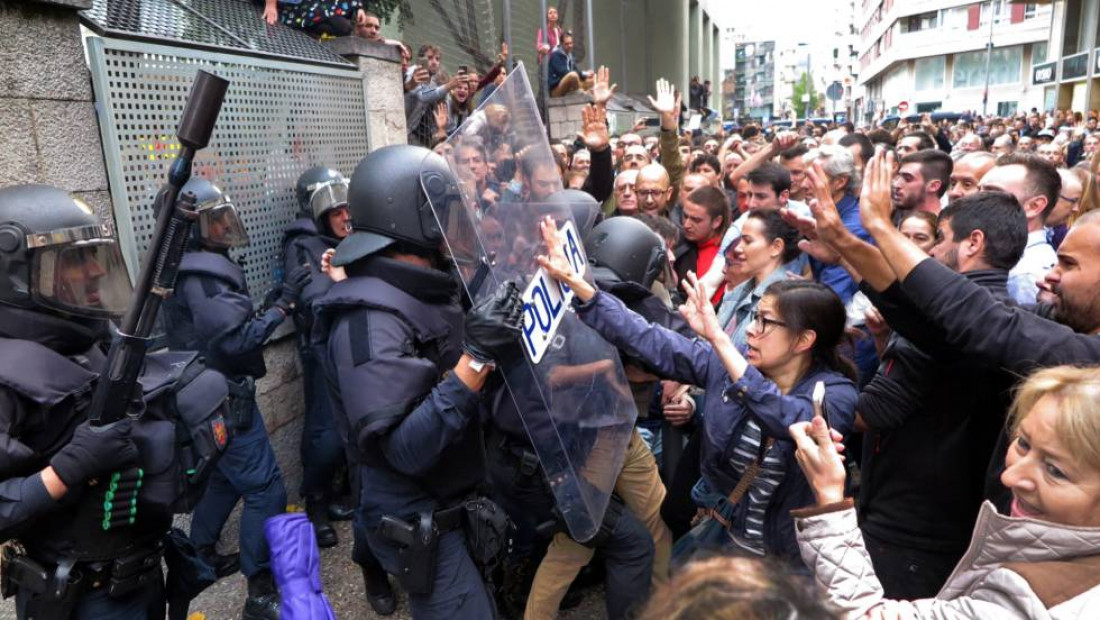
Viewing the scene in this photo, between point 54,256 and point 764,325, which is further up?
point 54,256

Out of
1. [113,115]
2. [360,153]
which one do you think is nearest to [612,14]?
[360,153]

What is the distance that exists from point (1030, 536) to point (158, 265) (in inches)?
81.5

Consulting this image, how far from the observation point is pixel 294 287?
387cm

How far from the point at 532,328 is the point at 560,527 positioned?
103 cm

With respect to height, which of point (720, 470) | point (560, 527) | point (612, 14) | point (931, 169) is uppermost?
point (612, 14)

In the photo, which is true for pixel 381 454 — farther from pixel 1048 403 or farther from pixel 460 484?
pixel 1048 403

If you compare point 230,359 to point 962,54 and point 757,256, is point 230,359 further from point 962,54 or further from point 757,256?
point 962,54

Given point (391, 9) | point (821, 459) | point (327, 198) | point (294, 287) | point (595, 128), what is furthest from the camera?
point (391, 9)

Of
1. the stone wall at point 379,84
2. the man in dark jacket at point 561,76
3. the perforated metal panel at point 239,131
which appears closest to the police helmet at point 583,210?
the perforated metal panel at point 239,131

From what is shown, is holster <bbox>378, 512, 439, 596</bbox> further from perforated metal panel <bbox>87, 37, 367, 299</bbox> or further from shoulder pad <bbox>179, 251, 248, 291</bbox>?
perforated metal panel <bbox>87, 37, 367, 299</bbox>

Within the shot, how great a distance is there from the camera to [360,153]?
531 cm

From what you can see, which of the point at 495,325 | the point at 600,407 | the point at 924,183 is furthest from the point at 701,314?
the point at 924,183

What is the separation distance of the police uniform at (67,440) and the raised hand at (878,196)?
6.57 feet

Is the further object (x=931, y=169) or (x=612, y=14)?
(x=612, y=14)
